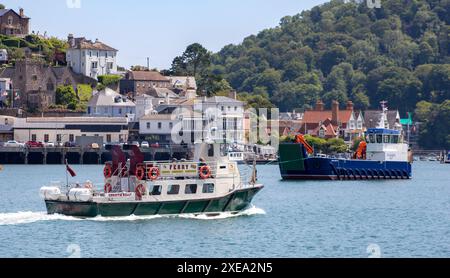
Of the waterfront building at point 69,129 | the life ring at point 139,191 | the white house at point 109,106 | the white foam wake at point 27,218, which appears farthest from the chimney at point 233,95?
the life ring at point 139,191

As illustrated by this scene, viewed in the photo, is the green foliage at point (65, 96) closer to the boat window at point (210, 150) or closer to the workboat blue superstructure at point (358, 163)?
the workboat blue superstructure at point (358, 163)

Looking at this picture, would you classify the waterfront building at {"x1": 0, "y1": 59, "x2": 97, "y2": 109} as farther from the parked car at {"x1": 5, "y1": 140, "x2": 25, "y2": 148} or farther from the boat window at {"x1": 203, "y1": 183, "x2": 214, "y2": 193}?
the boat window at {"x1": 203, "y1": 183, "x2": 214, "y2": 193}

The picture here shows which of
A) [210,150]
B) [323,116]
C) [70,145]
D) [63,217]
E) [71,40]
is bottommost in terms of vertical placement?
[63,217]

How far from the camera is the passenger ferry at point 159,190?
53438 millimetres

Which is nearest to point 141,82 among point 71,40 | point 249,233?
point 71,40

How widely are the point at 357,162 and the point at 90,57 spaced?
87.7 metres

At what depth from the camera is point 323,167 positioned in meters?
105

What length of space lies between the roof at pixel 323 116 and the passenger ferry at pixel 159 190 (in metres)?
132

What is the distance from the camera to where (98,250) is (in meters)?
46.3

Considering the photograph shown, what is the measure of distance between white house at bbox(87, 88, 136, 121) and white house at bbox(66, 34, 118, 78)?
455 inches

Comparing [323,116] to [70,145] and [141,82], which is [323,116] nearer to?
[141,82]
